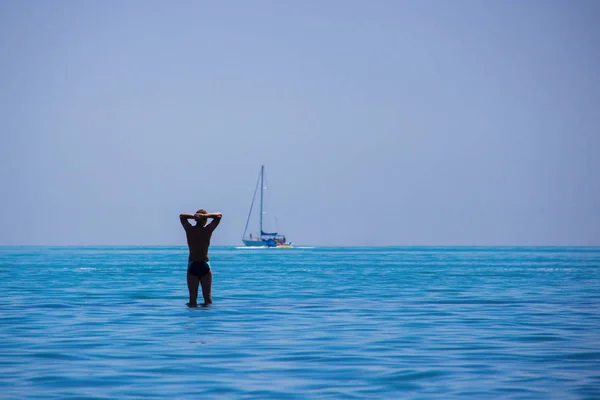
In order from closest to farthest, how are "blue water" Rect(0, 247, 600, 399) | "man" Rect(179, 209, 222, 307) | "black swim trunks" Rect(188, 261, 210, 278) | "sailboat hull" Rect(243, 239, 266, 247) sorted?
"blue water" Rect(0, 247, 600, 399), "man" Rect(179, 209, 222, 307), "black swim trunks" Rect(188, 261, 210, 278), "sailboat hull" Rect(243, 239, 266, 247)

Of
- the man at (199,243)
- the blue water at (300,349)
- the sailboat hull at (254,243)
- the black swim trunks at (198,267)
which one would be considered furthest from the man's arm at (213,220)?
the sailboat hull at (254,243)

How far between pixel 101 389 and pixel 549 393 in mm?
5466

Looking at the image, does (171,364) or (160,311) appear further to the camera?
(160,311)

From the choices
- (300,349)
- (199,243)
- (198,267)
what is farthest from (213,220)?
(300,349)

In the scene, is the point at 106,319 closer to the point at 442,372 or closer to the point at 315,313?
the point at 315,313

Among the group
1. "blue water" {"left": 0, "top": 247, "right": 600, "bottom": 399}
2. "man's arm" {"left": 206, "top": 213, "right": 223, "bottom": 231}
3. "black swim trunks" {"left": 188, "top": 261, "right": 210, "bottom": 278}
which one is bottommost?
"blue water" {"left": 0, "top": 247, "right": 600, "bottom": 399}

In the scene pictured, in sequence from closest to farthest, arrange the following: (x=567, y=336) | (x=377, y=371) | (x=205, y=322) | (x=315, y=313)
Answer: (x=377, y=371)
(x=567, y=336)
(x=205, y=322)
(x=315, y=313)

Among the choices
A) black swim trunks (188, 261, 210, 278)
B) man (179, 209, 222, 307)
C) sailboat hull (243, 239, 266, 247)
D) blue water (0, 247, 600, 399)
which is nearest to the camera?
blue water (0, 247, 600, 399)

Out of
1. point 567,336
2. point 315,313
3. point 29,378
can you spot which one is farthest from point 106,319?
point 567,336

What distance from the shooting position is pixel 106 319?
20625 millimetres

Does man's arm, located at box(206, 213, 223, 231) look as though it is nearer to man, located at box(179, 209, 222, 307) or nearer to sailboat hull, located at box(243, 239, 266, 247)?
man, located at box(179, 209, 222, 307)

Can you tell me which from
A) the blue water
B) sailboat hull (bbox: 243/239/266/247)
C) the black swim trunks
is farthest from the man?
sailboat hull (bbox: 243/239/266/247)

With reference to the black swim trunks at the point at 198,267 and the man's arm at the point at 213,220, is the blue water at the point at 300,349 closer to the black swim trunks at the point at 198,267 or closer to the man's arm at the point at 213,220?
the black swim trunks at the point at 198,267

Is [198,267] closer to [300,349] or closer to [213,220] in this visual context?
[213,220]
